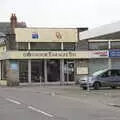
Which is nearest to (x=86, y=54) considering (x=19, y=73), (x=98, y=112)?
(x=19, y=73)

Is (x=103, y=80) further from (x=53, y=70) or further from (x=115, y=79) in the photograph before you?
(x=53, y=70)

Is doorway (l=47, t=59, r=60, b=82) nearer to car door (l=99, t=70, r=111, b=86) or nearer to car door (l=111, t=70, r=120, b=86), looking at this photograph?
car door (l=111, t=70, r=120, b=86)

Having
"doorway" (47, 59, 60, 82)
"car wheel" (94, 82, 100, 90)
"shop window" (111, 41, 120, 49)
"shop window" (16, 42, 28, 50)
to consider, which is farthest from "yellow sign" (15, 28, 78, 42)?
"car wheel" (94, 82, 100, 90)

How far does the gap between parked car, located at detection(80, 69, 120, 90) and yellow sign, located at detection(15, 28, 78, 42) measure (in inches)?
602

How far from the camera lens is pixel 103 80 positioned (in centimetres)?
4216

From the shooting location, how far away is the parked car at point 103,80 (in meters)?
41.8

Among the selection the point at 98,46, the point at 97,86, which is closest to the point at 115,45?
the point at 98,46

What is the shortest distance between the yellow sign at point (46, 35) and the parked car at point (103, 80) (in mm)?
15302

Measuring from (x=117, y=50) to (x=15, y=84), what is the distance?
11.8 m

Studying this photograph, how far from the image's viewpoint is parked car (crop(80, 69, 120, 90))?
41.8m

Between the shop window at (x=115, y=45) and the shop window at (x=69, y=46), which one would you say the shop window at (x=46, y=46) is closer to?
the shop window at (x=69, y=46)

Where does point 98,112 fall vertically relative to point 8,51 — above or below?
below

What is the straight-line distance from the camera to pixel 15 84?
55.5 metres

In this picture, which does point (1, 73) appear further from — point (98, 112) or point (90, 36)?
point (98, 112)
